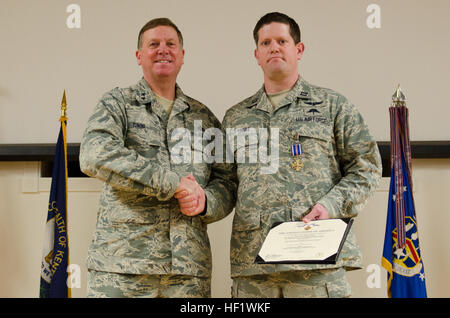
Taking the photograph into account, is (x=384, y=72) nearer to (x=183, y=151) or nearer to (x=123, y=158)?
(x=183, y=151)

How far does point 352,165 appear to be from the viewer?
8.73ft

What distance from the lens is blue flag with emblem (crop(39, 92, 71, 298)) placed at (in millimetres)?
3414

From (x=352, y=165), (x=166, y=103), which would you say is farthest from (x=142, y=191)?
(x=352, y=165)

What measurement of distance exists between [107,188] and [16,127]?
1907 mm

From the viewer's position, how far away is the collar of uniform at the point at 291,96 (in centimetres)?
274

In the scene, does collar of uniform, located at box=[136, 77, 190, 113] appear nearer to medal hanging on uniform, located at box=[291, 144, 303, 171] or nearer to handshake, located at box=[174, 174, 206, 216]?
handshake, located at box=[174, 174, 206, 216]

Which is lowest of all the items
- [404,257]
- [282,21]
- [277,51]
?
[404,257]

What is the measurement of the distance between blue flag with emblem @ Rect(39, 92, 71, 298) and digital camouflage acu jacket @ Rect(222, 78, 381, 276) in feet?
4.15

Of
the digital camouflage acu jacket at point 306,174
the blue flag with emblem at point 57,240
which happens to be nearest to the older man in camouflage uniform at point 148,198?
the digital camouflage acu jacket at point 306,174

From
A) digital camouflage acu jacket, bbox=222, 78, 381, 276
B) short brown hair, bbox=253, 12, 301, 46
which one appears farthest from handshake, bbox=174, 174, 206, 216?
short brown hair, bbox=253, 12, 301, 46

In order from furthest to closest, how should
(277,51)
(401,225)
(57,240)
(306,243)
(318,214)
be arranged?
(57,240) < (401,225) < (277,51) < (318,214) < (306,243)

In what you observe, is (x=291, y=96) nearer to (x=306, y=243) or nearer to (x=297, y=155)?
(x=297, y=155)

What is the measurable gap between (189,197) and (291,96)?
70 cm

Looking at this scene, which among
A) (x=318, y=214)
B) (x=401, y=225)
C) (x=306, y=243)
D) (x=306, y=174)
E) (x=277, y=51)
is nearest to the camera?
(x=306, y=243)
